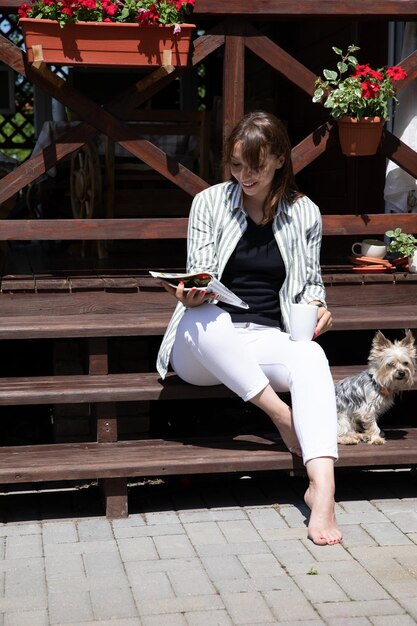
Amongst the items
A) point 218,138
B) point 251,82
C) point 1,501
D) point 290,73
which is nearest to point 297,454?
point 1,501

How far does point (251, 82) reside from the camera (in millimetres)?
10133

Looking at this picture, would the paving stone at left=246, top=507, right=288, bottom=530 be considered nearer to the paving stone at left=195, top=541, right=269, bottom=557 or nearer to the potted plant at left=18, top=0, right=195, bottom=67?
the paving stone at left=195, top=541, right=269, bottom=557

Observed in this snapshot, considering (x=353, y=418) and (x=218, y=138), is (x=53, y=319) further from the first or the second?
(x=218, y=138)

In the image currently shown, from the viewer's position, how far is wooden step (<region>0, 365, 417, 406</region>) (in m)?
3.92

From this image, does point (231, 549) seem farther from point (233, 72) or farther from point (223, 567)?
point (233, 72)

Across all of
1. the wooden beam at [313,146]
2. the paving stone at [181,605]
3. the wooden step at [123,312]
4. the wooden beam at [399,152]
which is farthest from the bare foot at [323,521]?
the wooden beam at [399,152]

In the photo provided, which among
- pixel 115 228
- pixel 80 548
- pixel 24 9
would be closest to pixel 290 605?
pixel 80 548

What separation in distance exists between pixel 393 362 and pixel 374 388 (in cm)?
16

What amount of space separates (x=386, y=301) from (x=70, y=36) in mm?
1975

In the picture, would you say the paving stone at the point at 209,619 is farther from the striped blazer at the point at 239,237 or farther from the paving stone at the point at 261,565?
the striped blazer at the point at 239,237

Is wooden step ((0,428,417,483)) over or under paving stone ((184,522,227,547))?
over

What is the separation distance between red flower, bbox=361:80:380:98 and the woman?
86 cm

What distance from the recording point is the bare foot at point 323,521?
3.35 metres

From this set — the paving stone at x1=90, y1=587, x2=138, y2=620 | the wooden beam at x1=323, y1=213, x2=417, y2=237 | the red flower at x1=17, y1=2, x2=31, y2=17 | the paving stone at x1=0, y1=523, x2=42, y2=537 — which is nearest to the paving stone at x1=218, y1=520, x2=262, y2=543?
the paving stone at x1=90, y1=587, x2=138, y2=620
